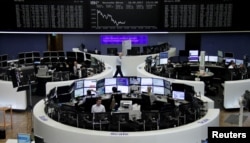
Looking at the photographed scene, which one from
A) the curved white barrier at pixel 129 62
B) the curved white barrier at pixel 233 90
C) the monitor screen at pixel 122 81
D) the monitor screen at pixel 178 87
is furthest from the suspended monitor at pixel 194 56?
the monitor screen at pixel 178 87

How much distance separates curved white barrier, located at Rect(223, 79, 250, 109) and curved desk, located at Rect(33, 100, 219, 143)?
3.75m

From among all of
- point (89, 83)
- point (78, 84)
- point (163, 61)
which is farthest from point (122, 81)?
point (163, 61)

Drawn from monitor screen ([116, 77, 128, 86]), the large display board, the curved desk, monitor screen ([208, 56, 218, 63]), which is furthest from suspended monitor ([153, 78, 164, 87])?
monitor screen ([208, 56, 218, 63])

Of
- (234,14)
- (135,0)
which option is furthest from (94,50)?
(234,14)

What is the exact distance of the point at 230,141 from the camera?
5.65m

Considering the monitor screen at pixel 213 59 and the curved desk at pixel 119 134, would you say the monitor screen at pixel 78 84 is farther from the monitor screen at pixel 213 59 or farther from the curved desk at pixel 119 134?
the monitor screen at pixel 213 59

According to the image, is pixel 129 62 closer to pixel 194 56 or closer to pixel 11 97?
pixel 194 56

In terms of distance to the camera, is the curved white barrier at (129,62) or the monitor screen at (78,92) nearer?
the monitor screen at (78,92)

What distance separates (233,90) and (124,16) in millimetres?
5304

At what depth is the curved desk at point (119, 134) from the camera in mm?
10133

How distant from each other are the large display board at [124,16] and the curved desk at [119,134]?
6924 mm

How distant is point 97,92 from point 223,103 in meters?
4.52

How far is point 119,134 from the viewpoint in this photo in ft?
33.2

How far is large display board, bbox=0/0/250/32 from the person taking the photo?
17250 millimetres
